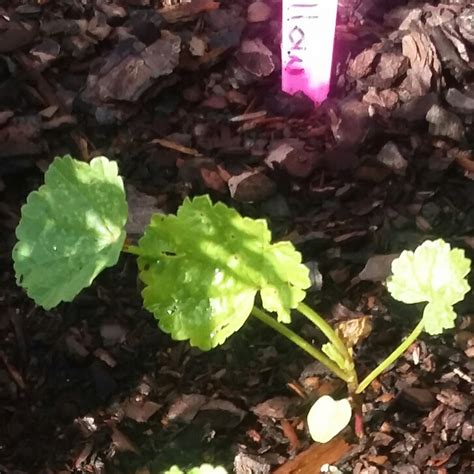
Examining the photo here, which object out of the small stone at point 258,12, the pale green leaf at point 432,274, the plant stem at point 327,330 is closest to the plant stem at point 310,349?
the plant stem at point 327,330

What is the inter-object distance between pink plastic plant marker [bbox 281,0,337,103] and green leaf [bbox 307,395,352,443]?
0.62m

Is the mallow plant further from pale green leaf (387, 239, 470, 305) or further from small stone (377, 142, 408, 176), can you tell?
small stone (377, 142, 408, 176)

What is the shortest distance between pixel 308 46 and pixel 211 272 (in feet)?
1.91

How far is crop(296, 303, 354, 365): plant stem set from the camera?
1.28m

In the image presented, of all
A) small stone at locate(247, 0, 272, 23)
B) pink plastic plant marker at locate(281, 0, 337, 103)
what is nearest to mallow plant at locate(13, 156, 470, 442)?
pink plastic plant marker at locate(281, 0, 337, 103)

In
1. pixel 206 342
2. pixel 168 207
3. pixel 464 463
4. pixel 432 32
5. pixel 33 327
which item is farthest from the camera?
pixel 432 32

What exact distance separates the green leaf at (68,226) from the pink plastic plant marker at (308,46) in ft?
1.76

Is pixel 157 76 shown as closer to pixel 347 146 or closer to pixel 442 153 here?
pixel 347 146

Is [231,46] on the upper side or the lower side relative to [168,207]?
upper

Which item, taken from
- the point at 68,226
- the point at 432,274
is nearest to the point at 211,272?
the point at 68,226

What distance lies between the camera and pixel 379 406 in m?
1.42

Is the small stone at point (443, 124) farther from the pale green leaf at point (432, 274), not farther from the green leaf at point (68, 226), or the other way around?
the green leaf at point (68, 226)

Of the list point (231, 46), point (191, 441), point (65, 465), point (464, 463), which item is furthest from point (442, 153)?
point (65, 465)

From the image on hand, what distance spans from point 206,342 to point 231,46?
2.64 ft
